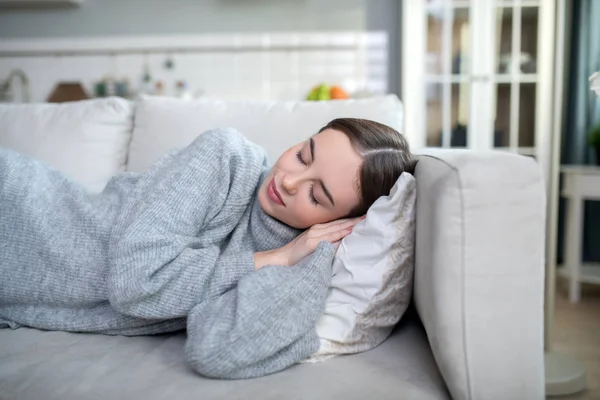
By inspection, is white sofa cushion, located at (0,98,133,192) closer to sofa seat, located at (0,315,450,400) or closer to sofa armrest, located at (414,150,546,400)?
sofa seat, located at (0,315,450,400)

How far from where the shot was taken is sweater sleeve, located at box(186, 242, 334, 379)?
83cm

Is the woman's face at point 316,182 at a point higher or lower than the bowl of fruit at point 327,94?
lower

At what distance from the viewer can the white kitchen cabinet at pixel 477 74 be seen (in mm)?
3066

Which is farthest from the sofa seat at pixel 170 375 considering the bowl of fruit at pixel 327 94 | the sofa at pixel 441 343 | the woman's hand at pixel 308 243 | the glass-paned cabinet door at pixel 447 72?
the glass-paned cabinet door at pixel 447 72

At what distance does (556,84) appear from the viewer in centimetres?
156

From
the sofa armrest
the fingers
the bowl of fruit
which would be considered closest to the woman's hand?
the fingers

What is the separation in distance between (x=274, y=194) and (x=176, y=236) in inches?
8.5

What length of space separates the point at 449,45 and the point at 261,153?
2252 millimetres

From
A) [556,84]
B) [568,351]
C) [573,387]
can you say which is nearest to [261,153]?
[556,84]

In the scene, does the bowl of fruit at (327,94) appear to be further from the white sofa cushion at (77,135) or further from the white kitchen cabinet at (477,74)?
the white sofa cushion at (77,135)

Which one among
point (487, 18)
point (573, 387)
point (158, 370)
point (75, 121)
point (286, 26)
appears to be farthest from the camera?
point (286, 26)

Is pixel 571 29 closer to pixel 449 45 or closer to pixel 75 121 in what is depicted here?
pixel 449 45

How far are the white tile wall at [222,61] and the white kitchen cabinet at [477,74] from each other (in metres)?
0.35

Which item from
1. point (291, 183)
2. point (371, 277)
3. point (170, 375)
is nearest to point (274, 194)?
point (291, 183)
